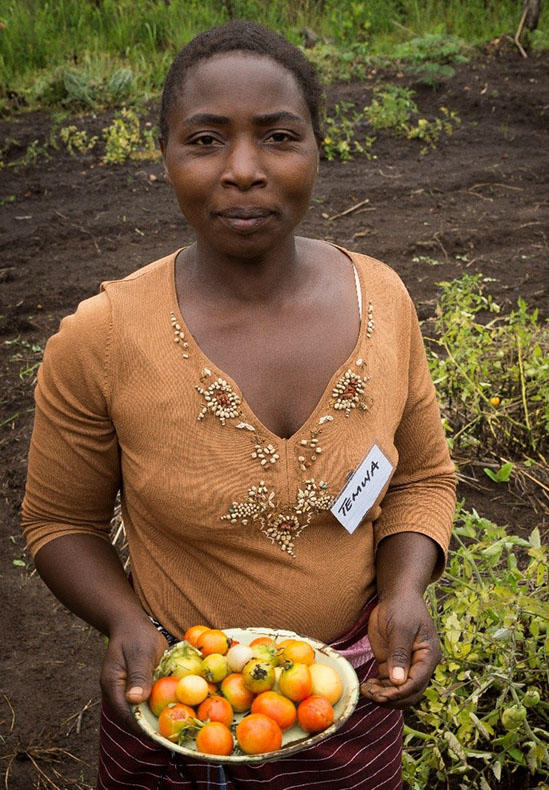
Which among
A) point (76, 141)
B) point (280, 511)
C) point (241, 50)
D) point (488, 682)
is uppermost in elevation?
point (241, 50)

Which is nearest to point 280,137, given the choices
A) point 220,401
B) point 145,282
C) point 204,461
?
point 145,282

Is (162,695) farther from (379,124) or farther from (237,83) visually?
(379,124)

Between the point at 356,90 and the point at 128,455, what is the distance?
24.1 feet

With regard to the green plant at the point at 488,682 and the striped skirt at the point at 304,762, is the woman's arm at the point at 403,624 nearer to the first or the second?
the striped skirt at the point at 304,762

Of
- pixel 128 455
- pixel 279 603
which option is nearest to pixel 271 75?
pixel 128 455

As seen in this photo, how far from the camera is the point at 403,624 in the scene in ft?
5.11

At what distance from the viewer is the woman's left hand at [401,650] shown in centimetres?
148

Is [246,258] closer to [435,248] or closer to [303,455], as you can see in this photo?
[303,455]

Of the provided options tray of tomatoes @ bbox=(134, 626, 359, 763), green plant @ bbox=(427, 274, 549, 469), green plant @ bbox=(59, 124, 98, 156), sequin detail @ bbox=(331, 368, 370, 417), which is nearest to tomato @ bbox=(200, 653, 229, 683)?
tray of tomatoes @ bbox=(134, 626, 359, 763)

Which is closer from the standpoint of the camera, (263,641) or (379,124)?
(263,641)

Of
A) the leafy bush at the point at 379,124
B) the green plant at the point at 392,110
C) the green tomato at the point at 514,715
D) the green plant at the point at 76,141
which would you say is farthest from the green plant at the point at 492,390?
the green plant at the point at 76,141

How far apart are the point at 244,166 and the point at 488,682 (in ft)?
4.53

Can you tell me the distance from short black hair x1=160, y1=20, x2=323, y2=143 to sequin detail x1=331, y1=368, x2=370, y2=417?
0.44 m

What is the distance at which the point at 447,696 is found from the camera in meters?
2.09
